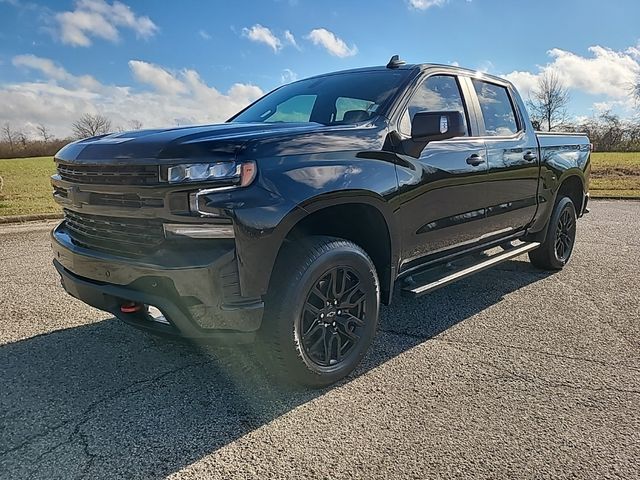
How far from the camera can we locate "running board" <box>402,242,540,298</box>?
11.8 feet

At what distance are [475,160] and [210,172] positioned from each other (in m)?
2.42

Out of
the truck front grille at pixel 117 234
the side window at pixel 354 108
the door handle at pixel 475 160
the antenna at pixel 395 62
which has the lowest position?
the truck front grille at pixel 117 234

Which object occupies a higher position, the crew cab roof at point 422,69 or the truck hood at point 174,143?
the crew cab roof at point 422,69

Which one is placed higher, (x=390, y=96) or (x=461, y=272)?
(x=390, y=96)

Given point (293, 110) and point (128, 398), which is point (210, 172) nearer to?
point (128, 398)

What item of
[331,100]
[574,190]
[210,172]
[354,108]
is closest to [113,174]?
[210,172]

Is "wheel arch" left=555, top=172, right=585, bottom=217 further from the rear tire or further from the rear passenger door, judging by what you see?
the rear passenger door

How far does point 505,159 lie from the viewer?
4.52 metres

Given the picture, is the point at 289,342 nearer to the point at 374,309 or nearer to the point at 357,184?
the point at 374,309

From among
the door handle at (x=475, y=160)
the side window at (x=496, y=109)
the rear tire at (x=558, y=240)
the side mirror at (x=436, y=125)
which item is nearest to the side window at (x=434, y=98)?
the side mirror at (x=436, y=125)

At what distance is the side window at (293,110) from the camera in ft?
13.1

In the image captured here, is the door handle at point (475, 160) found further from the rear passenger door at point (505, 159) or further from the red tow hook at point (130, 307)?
the red tow hook at point (130, 307)

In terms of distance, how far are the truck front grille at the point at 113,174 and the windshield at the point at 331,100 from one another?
1413mm

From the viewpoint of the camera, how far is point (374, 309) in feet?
10.7
